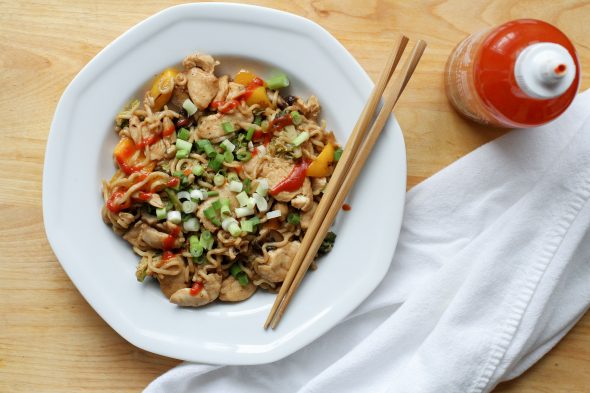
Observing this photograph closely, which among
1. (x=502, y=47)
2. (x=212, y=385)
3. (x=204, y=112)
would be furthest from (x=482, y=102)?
(x=212, y=385)

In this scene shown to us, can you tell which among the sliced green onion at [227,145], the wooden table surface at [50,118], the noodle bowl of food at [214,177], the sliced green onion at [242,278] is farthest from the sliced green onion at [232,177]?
the wooden table surface at [50,118]

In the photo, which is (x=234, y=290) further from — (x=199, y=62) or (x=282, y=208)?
(x=199, y=62)

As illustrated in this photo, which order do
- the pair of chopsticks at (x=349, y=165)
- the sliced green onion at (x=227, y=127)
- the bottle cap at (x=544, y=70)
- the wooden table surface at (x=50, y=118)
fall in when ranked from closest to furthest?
→ the bottle cap at (x=544, y=70) → the pair of chopsticks at (x=349, y=165) → the sliced green onion at (x=227, y=127) → the wooden table surface at (x=50, y=118)

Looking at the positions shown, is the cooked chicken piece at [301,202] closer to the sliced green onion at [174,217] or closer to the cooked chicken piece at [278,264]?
the cooked chicken piece at [278,264]

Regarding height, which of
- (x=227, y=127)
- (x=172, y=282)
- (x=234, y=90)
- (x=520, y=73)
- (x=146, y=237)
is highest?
(x=520, y=73)

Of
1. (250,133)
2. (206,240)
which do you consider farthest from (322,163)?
(206,240)
